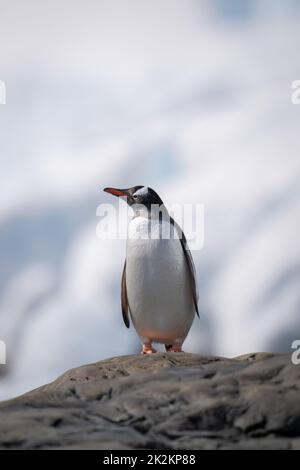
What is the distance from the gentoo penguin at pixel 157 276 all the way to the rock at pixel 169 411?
2.62 m

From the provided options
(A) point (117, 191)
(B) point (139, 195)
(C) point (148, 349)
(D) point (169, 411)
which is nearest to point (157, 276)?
(C) point (148, 349)

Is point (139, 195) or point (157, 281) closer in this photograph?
point (157, 281)

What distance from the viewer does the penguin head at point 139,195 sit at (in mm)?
8750

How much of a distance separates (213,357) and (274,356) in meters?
0.81

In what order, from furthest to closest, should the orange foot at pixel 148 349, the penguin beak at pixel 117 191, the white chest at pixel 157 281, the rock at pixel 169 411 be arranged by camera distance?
the penguin beak at pixel 117 191 < the orange foot at pixel 148 349 < the white chest at pixel 157 281 < the rock at pixel 169 411

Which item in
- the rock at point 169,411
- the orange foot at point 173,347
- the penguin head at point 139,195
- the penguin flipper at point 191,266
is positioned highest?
the penguin head at point 139,195

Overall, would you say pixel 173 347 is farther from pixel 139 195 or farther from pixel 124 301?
pixel 139 195

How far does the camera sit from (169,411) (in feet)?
16.5

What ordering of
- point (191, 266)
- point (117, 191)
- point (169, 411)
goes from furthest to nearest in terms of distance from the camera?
1. point (117, 191)
2. point (191, 266)
3. point (169, 411)

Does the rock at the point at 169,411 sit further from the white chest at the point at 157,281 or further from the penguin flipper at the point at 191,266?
the penguin flipper at the point at 191,266

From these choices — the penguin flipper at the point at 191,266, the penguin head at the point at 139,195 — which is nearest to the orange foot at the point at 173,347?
the penguin flipper at the point at 191,266

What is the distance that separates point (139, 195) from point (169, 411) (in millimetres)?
4135

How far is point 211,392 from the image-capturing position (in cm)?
513

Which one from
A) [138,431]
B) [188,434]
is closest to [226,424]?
[188,434]
